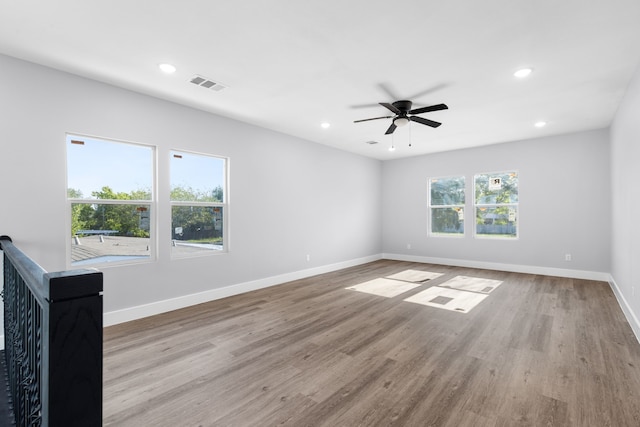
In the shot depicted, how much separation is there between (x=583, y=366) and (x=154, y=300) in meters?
4.44

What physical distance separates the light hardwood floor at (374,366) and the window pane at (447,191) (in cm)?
339

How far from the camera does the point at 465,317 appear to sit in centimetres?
374

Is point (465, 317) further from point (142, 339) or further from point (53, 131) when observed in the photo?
point (53, 131)

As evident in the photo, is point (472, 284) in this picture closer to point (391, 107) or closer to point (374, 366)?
point (391, 107)

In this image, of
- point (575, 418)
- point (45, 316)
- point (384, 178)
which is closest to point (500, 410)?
point (575, 418)

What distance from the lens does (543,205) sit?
6.13m

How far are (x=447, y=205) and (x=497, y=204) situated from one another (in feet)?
3.50

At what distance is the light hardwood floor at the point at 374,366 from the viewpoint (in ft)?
6.52

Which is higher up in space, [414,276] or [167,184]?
[167,184]

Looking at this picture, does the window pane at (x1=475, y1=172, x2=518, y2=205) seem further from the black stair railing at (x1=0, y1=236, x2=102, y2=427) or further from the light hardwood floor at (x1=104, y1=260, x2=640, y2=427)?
the black stair railing at (x1=0, y1=236, x2=102, y2=427)

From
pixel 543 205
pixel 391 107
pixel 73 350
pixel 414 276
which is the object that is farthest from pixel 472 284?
pixel 73 350

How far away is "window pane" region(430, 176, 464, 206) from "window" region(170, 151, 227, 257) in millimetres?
5141

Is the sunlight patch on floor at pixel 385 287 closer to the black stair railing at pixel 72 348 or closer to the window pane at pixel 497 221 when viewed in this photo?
the window pane at pixel 497 221

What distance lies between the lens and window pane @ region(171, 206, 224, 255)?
4250 mm
